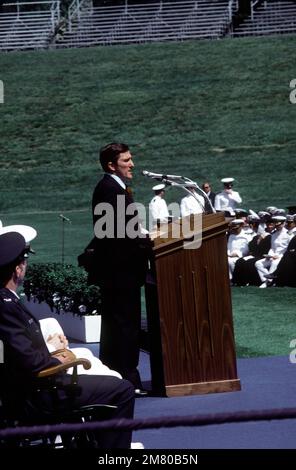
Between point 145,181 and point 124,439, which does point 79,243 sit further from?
point 124,439

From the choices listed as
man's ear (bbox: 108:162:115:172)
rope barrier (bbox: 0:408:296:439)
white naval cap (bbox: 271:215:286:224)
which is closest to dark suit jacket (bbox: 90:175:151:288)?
man's ear (bbox: 108:162:115:172)

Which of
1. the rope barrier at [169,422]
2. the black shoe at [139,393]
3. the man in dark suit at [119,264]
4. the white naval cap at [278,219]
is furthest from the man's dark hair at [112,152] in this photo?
the white naval cap at [278,219]

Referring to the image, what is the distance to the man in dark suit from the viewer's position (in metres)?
8.02

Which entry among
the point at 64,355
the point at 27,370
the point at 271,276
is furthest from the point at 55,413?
the point at 271,276

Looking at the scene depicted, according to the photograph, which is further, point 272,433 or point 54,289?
point 54,289

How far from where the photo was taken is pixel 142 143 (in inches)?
1342

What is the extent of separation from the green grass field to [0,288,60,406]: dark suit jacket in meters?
17.9

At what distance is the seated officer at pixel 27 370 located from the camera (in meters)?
5.57

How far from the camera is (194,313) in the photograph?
26.8ft

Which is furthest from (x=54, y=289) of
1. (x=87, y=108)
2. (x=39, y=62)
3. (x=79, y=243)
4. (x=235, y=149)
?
(x=39, y=62)

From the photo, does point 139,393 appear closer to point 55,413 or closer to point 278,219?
point 55,413

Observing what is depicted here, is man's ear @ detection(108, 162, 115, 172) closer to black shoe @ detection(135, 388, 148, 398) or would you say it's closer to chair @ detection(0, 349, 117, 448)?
black shoe @ detection(135, 388, 148, 398)

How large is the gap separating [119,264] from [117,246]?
0.39ft
